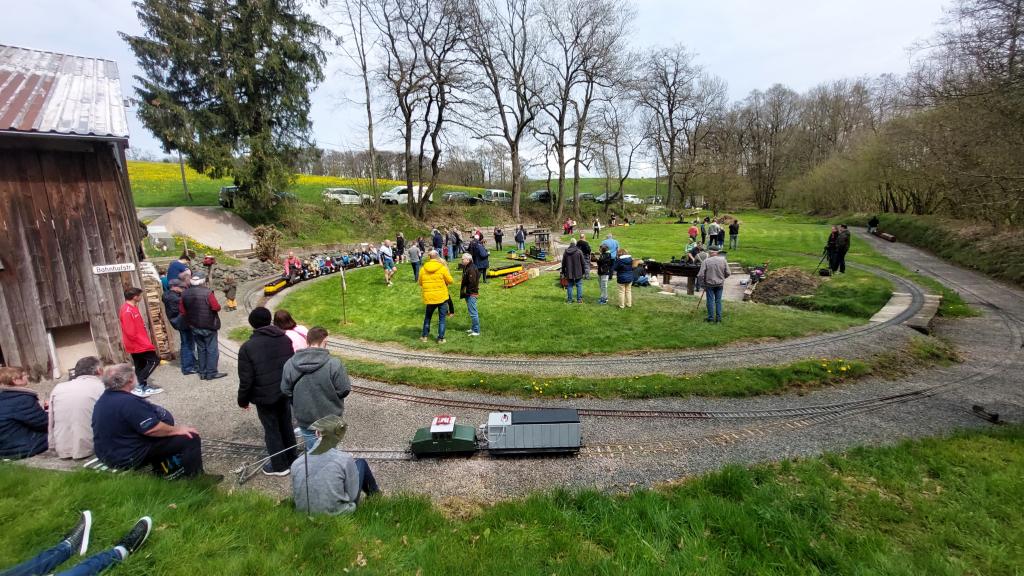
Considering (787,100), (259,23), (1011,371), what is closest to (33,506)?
(1011,371)

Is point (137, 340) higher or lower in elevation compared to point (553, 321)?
higher

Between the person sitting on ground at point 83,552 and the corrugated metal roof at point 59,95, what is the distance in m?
8.23

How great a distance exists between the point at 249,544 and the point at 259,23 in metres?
27.5

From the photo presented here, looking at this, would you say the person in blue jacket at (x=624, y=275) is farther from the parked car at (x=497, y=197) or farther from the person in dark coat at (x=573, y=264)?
the parked car at (x=497, y=197)

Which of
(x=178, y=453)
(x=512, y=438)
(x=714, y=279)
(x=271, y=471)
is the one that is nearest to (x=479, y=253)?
(x=714, y=279)

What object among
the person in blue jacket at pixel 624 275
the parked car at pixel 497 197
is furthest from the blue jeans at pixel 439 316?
the parked car at pixel 497 197

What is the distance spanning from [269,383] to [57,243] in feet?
24.3

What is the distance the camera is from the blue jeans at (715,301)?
1089cm

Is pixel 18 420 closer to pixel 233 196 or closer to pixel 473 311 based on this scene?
pixel 473 311

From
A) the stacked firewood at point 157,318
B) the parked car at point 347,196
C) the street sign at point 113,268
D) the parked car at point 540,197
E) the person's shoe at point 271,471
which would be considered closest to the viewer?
the person's shoe at point 271,471

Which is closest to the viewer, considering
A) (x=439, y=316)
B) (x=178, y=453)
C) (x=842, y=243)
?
(x=178, y=453)

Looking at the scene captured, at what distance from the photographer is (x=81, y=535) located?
2.99 metres

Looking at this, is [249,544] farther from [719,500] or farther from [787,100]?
[787,100]

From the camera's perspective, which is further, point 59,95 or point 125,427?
point 59,95
